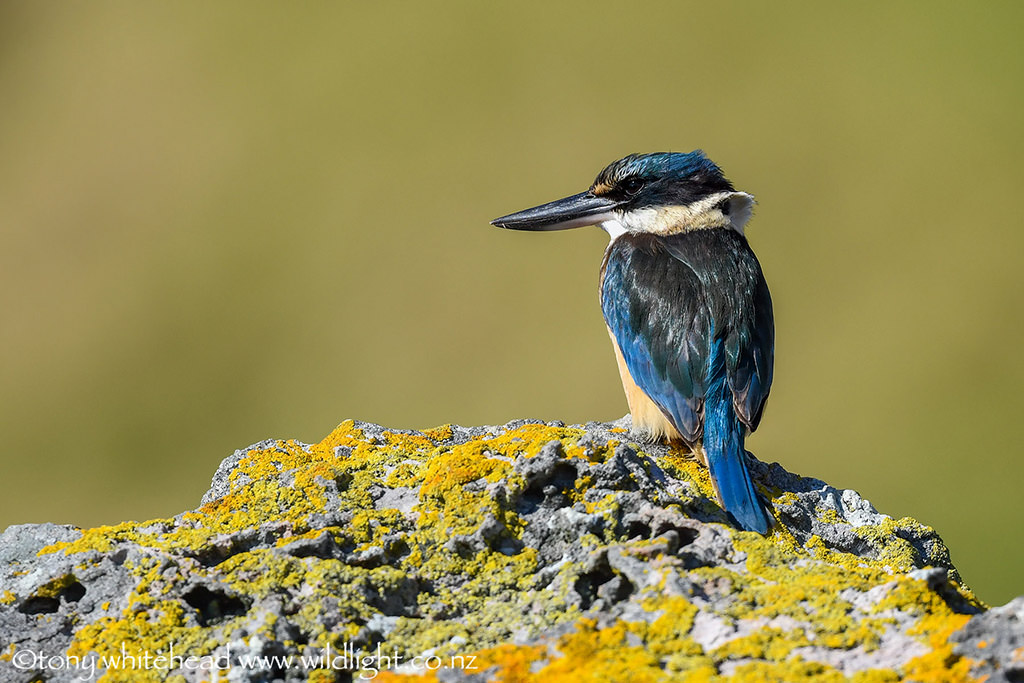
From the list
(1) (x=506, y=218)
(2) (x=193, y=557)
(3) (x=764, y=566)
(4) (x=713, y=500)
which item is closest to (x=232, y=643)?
(2) (x=193, y=557)

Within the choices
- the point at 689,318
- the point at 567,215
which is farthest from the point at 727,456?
the point at 567,215

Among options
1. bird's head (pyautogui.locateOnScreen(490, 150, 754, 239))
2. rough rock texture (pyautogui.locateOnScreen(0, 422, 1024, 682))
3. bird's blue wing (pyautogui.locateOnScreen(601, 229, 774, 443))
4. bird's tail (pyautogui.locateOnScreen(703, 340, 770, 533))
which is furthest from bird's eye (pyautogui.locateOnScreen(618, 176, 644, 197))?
rough rock texture (pyautogui.locateOnScreen(0, 422, 1024, 682))

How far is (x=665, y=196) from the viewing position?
4.29 m

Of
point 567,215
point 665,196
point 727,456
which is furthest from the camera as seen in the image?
point 567,215

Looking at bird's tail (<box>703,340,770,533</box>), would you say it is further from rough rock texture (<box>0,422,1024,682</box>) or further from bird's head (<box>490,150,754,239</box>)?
bird's head (<box>490,150,754,239</box>)

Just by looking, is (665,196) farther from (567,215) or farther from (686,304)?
(686,304)

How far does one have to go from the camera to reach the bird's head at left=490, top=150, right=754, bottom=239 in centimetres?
426

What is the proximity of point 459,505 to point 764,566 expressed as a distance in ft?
2.19

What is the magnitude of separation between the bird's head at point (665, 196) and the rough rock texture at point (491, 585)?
1.92 m

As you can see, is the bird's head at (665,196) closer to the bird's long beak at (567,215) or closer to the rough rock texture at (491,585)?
the bird's long beak at (567,215)

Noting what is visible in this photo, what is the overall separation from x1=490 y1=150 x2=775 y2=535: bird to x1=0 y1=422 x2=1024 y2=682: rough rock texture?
14.8 inches

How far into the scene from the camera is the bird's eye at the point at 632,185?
430 cm

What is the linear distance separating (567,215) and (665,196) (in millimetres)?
447

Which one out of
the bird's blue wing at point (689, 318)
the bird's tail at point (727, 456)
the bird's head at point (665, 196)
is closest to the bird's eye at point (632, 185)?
the bird's head at point (665, 196)
